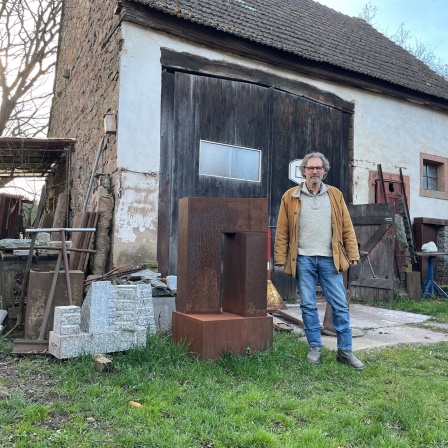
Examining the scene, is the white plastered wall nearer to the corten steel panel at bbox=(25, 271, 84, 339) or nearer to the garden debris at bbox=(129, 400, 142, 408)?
the corten steel panel at bbox=(25, 271, 84, 339)

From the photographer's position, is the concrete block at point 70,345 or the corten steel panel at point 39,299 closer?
the concrete block at point 70,345

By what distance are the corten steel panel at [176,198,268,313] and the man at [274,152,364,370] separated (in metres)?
0.33

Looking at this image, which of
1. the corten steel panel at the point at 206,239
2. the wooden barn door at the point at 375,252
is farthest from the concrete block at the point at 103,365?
the wooden barn door at the point at 375,252

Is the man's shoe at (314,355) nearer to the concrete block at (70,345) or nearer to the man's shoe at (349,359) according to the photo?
the man's shoe at (349,359)

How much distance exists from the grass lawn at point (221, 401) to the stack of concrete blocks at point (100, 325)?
0.11 metres

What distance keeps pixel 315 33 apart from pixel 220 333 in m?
8.06

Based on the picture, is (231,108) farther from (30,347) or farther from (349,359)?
(30,347)

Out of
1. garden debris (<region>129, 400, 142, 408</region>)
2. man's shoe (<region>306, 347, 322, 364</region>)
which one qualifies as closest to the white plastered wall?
man's shoe (<region>306, 347, 322, 364</region>)

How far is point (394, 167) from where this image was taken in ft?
33.1

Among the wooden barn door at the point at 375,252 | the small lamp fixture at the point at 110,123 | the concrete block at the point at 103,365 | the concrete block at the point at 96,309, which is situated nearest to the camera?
the concrete block at the point at 103,365

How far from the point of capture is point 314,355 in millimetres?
4133

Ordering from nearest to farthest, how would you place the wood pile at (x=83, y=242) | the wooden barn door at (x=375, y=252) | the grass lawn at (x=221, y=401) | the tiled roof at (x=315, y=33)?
the grass lawn at (x=221, y=401) → the wood pile at (x=83, y=242) → the tiled roof at (x=315, y=33) → the wooden barn door at (x=375, y=252)

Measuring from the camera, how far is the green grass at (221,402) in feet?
8.46

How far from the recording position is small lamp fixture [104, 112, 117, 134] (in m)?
6.70
